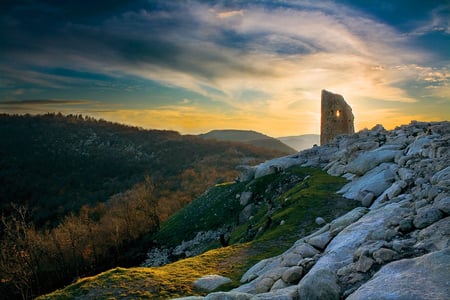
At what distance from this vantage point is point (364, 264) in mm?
10156

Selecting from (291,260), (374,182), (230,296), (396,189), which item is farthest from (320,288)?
(374,182)

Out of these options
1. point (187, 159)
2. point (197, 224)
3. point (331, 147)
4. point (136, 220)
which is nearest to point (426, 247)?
point (331, 147)

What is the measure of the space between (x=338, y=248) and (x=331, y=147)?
3521cm

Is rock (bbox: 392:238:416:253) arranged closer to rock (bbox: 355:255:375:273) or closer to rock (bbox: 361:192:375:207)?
rock (bbox: 355:255:375:273)

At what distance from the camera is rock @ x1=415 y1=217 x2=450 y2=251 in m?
9.79

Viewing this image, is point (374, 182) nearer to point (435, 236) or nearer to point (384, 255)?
point (435, 236)

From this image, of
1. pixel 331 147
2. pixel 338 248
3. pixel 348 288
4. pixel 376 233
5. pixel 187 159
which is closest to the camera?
→ pixel 348 288

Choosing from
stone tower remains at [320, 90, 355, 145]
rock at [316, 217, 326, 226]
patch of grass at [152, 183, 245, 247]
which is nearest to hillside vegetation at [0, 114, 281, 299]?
patch of grass at [152, 183, 245, 247]

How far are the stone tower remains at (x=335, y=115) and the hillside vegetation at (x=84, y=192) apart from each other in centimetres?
3452

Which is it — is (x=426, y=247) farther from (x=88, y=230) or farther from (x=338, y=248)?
(x=88, y=230)

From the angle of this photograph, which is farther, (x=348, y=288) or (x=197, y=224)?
(x=197, y=224)

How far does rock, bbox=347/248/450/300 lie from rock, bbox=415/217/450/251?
4.17 ft

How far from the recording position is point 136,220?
68250 mm

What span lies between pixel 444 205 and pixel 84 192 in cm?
11351
